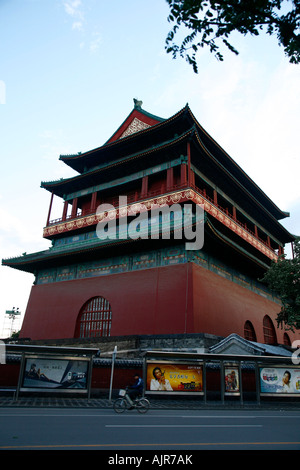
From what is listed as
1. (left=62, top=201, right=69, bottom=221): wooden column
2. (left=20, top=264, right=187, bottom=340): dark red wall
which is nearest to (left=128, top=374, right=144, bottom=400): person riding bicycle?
(left=20, top=264, right=187, bottom=340): dark red wall

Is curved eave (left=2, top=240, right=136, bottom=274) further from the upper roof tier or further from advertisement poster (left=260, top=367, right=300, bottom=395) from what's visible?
advertisement poster (left=260, top=367, right=300, bottom=395)

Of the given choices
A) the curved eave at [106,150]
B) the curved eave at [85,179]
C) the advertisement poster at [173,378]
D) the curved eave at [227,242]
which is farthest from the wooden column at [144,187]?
the advertisement poster at [173,378]

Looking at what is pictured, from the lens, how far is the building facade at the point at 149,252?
16.8 m

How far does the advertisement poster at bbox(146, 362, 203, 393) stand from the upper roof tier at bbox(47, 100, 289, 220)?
12279 mm

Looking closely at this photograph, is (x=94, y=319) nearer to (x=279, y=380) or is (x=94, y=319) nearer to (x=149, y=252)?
(x=149, y=252)

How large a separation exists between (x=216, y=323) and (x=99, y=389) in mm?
6704

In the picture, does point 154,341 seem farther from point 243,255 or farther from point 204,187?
point 204,187

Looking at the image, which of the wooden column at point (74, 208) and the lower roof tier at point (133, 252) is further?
the wooden column at point (74, 208)

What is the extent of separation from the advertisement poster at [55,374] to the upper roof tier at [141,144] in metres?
12.9

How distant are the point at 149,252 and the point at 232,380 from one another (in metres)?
7.59

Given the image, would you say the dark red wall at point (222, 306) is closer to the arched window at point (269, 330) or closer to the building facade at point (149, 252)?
the building facade at point (149, 252)

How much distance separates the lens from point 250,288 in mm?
22328

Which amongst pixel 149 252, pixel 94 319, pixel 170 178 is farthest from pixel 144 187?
pixel 94 319
